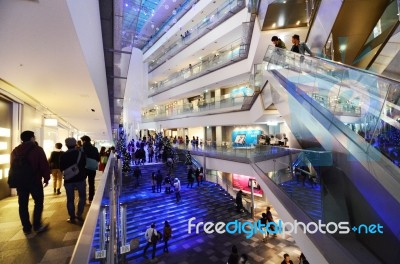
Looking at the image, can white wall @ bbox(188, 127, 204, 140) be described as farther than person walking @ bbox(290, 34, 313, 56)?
Yes

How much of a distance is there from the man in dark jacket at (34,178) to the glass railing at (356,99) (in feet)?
15.2

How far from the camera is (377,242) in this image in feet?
10.2

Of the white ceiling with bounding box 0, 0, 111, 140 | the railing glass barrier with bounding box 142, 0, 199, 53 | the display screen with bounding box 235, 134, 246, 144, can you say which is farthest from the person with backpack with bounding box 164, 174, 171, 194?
the railing glass barrier with bounding box 142, 0, 199, 53

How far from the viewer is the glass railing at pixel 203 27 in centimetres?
1717

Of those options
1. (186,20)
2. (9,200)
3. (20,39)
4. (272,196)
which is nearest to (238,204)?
(272,196)

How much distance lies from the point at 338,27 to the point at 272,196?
256 inches

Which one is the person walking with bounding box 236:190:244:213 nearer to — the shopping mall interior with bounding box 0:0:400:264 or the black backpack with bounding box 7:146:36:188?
the shopping mall interior with bounding box 0:0:400:264

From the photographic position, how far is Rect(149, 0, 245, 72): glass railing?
56.3ft

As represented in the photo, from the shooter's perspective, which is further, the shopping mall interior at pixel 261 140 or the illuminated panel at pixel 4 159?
the illuminated panel at pixel 4 159

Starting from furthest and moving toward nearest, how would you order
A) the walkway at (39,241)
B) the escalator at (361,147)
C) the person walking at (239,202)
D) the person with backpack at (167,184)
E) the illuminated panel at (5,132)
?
the person with backpack at (167,184)
the person walking at (239,202)
the illuminated panel at (5,132)
the escalator at (361,147)
the walkway at (39,241)

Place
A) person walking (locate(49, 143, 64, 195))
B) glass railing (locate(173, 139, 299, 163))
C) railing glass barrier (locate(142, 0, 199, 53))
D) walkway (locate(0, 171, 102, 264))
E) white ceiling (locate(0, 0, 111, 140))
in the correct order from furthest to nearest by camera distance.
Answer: railing glass barrier (locate(142, 0, 199, 53)) → glass railing (locate(173, 139, 299, 163)) → person walking (locate(49, 143, 64, 195)) → walkway (locate(0, 171, 102, 264)) → white ceiling (locate(0, 0, 111, 140))

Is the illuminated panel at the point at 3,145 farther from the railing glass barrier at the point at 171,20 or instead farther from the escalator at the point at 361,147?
the railing glass barrier at the point at 171,20

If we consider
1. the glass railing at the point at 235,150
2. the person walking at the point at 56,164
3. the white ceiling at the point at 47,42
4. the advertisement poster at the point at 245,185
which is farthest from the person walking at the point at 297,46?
the advertisement poster at the point at 245,185

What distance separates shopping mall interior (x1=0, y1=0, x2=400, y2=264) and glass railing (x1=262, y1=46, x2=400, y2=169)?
0.02 metres
